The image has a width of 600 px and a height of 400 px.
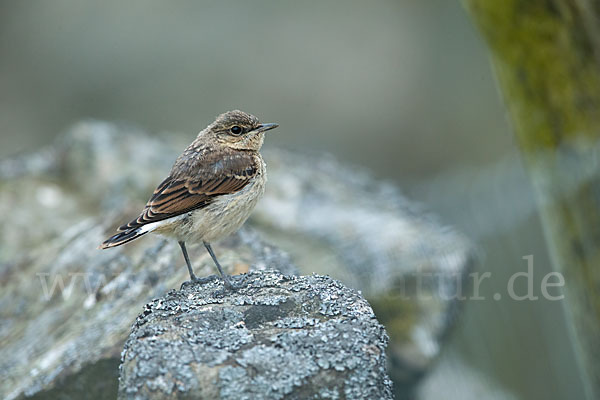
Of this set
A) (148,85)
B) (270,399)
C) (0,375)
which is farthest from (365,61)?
(270,399)

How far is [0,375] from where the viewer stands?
15.2 ft

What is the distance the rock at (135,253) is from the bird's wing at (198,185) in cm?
50

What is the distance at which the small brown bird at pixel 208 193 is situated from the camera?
460cm

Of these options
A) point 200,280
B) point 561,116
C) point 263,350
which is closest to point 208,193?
point 200,280

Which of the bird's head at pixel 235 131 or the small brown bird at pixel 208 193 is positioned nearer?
the small brown bird at pixel 208 193

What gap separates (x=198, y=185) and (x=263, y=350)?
6.21 feet

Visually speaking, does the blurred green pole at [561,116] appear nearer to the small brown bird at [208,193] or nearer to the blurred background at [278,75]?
the small brown bird at [208,193]

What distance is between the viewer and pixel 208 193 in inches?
192

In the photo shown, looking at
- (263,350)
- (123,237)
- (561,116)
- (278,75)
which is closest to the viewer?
(263,350)

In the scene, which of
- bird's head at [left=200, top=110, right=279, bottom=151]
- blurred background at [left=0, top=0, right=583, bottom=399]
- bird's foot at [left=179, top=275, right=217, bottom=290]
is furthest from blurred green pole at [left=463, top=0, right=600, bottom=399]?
blurred background at [left=0, top=0, right=583, bottom=399]

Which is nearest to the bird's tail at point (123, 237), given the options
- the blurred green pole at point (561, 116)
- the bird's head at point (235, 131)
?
the bird's head at point (235, 131)

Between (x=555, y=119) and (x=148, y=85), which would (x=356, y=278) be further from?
(x=148, y=85)

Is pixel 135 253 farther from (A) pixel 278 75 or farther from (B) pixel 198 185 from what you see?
(A) pixel 278 75

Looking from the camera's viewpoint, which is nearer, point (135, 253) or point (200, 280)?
point (200, 280)
